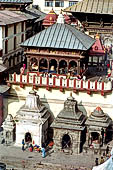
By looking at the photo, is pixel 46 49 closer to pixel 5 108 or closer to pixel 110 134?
pixel 5 108

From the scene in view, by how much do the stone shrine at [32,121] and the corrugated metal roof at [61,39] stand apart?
433 centimetres

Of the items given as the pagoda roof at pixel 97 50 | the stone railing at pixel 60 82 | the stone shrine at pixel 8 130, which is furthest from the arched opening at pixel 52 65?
the stone shrine at pixel 8 130

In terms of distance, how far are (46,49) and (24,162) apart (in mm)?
9281

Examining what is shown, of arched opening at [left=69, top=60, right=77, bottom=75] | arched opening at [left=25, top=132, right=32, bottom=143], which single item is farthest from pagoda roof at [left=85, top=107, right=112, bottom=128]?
arched opening at [left=25, top=132, right=32, bottom=143]

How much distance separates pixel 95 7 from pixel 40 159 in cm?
1239

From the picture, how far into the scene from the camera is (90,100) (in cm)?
3111

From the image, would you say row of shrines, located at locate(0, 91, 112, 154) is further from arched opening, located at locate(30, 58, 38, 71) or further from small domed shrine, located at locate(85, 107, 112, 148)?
arched opening, located at locate(30, 58, 38, 71)

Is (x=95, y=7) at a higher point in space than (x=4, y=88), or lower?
higher

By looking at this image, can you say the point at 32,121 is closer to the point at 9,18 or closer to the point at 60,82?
the point at 60,82

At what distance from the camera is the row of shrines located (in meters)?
28.8

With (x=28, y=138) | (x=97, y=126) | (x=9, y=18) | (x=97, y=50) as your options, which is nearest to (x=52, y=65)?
(x=9, y=18)

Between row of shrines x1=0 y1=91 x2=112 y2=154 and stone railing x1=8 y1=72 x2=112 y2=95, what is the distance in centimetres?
150

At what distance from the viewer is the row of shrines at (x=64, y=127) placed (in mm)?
28844

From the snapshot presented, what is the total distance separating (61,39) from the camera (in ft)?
104
